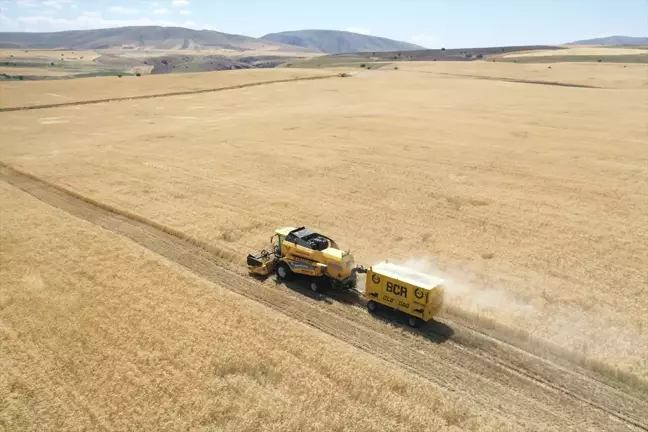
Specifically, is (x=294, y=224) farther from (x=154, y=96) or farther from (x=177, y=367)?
(x=154, y=96)

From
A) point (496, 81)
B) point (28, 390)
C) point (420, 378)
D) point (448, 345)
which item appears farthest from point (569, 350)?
point (496, 81)

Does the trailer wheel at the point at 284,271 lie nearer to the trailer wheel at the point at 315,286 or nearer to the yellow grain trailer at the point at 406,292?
the trailer wheel at the point at 315,286

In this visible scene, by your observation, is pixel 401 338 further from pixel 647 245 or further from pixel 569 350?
pixel 647 245

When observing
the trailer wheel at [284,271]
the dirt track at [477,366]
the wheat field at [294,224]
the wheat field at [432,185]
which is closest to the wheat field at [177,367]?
the wheat field at [294,224]

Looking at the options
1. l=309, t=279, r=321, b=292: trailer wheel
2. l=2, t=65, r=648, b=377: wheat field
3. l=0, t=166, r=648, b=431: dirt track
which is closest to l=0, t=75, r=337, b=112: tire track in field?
l=2, t=65, r=648, b=377: wheat field

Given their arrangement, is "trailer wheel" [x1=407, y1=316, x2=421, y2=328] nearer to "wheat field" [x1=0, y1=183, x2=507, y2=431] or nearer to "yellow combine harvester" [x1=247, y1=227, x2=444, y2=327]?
"yellow combine harvester" [x1=247, y1=227, x2=444, y2=327]
